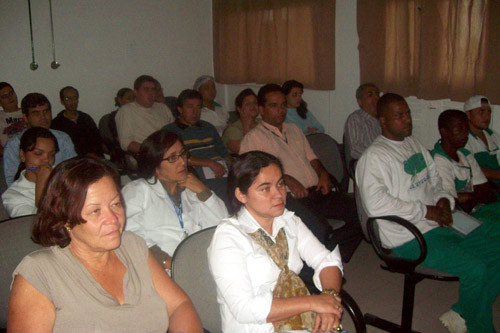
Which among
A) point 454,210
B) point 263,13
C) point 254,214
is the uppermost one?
point 263,13

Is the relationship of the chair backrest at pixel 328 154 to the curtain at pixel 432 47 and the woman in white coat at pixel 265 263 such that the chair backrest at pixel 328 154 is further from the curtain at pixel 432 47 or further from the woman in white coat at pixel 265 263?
the woman in white coat at pixel 265 263

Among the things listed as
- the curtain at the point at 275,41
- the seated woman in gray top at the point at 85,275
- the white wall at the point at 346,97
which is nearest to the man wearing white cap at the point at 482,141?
the white wall at the point at 346,97

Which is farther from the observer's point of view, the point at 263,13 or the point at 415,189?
the point at 263,13

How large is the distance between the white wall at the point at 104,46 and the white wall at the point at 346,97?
2.30 meters

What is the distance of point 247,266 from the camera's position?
1601 mm

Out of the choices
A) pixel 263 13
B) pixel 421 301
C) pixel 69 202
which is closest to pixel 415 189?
pixel 421 301

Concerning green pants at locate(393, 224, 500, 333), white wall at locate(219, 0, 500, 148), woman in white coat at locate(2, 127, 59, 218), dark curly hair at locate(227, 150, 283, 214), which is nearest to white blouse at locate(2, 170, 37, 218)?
woman in white coat at locate(2, 127, 59, 218)

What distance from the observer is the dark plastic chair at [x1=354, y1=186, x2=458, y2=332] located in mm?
2264

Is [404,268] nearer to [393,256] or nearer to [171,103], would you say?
[393,256]

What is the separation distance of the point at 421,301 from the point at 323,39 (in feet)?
11.0

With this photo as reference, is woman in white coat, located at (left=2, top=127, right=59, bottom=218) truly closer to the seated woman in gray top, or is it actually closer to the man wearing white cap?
the seated woman in gray top

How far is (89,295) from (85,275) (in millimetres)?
64

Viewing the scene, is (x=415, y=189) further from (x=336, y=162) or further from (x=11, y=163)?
(x=11, y=163)

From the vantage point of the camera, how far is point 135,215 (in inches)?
83.7
